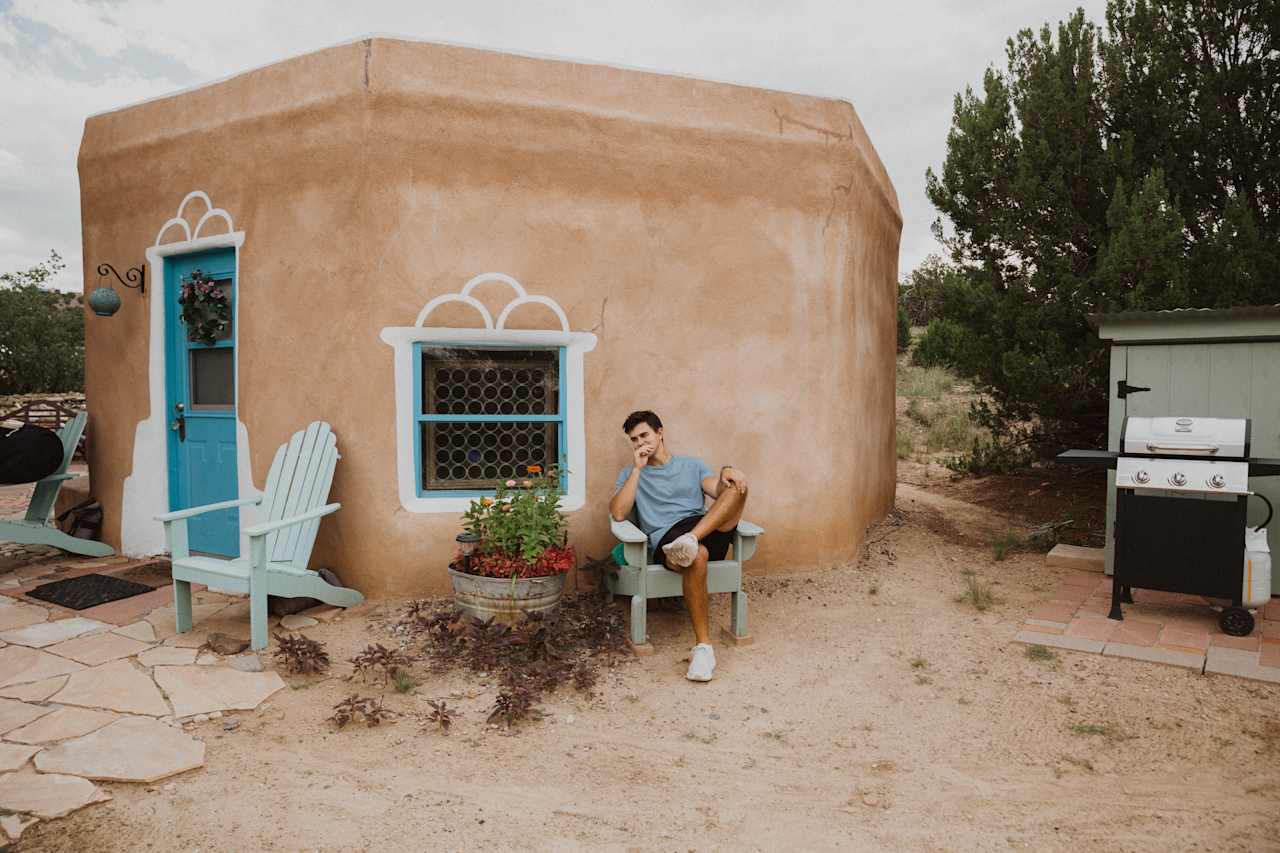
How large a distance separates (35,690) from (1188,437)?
18.6 ft

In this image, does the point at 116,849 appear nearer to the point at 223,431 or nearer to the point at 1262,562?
the point at 223,431

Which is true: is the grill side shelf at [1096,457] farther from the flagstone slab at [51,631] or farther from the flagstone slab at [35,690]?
the flagstone slab at [51,631]

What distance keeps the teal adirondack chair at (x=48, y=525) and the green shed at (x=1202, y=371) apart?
23.1 ft

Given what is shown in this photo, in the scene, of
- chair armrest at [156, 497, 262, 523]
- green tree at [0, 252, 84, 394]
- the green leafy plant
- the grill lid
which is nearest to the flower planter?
the green leafy plant

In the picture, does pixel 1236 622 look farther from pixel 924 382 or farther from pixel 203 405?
pixel 924 382

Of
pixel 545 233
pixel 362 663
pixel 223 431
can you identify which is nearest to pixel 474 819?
pixel 362 663

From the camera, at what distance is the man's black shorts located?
3947 mm

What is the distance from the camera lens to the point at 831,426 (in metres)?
5.22

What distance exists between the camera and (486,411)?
4730 millimetres

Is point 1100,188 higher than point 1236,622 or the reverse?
higher

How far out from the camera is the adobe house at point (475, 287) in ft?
14.6

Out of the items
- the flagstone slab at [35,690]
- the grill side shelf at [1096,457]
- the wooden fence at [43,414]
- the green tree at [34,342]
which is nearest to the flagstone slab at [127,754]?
the flagstone slab at [35,690]

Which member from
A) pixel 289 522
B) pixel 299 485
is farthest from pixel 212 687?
pixel 299 485

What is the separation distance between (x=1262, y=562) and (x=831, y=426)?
7.89ft
